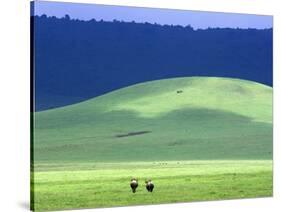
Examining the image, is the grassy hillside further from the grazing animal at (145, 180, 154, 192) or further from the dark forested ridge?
the grazing animal at (145, 180, 154, 192)

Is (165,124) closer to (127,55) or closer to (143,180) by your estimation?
(143,180)

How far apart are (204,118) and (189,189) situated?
1198 millimetres

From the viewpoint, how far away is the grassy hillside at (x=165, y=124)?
1261cm

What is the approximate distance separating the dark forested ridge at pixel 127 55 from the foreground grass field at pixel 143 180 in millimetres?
1097

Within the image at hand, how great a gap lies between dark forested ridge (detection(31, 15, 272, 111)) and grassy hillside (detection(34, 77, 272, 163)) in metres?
0.17

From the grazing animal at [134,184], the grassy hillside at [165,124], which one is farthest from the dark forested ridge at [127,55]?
the grazing animal at [134,184]

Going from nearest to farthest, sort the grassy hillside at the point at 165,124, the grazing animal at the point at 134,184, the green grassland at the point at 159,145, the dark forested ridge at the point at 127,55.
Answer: the dark forested ridge at the point at 127,55 → the green grassland at the point at 159,145 → the grassy hillside at the point at 165,124 → the grazing animal at the point at 134,184

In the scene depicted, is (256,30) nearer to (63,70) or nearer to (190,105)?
(190,105)

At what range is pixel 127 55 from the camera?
13023 mm

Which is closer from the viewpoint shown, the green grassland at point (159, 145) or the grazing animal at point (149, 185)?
the green grassland at point (159, 145)

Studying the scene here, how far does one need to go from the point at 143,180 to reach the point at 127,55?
1.94 meters

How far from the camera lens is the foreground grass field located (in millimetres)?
12320

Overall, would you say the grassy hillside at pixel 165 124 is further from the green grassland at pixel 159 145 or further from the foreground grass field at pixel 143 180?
the foreground grass field at pixel 143 180

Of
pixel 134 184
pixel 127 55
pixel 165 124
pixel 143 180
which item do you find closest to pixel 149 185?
pixel 143 180
